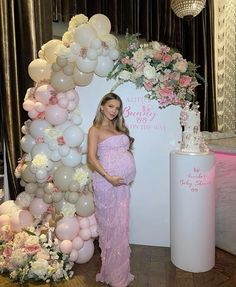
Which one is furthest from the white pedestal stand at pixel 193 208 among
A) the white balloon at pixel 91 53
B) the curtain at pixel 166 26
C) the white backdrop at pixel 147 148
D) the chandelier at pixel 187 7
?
the curtain at pixel 166 26

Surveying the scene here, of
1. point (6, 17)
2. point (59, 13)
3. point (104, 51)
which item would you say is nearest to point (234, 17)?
point (59, 13)

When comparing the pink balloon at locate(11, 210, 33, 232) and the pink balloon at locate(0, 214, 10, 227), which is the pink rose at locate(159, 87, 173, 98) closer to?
the pink balloon at locate(11, 210, 33, 232)

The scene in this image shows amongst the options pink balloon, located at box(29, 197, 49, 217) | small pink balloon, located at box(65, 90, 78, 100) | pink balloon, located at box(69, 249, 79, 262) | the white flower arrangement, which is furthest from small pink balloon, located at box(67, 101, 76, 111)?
pink balloon, located at box(69, 249, 79, 262)

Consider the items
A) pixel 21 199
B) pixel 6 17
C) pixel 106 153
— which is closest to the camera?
pixel 106 153

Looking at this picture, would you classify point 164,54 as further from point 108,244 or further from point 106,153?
point 108,244

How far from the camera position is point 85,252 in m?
2.70

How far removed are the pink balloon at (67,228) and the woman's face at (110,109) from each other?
3.05 ft

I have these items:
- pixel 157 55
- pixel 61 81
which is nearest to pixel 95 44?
pixel 61 81

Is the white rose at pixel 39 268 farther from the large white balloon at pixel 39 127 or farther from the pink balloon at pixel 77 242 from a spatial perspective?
the large white balloon at pixel 39 127

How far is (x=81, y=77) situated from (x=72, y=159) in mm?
677

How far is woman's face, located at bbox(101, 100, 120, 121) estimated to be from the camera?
7.58 feet

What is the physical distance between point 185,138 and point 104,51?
3.16 feet

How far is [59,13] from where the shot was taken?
3.45 m

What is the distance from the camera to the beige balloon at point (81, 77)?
2625mm
